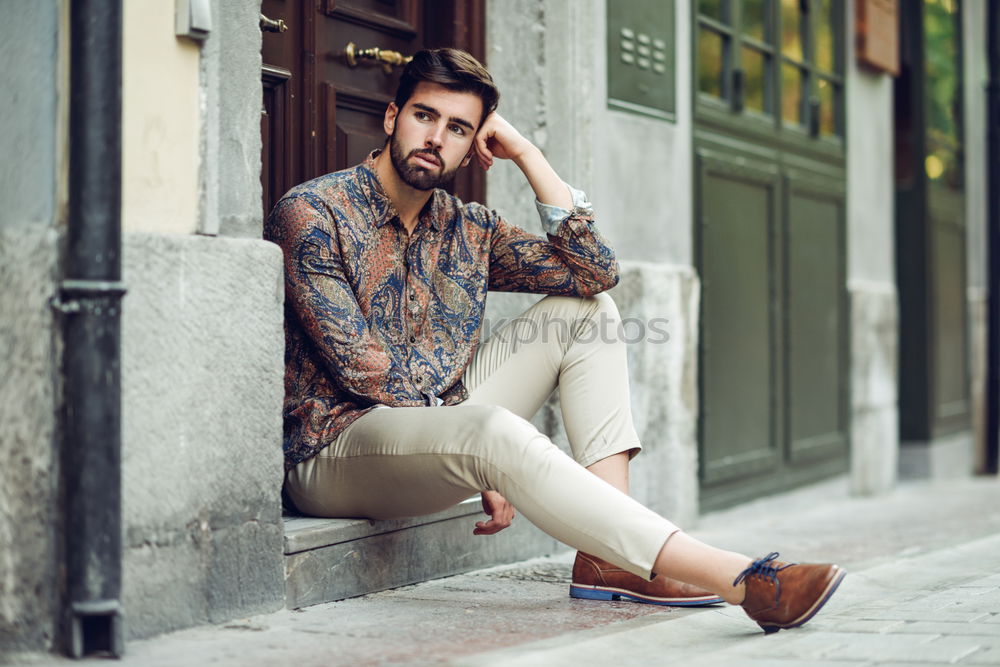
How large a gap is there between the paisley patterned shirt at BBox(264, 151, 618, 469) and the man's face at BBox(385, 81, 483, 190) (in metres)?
0.10

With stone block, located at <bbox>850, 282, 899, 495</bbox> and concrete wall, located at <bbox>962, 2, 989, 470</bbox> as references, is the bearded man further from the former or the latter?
concrete wall, located at <bbox>962, 2, 989, 470</bbox>

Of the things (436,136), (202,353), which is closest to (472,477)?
Result: (202,353)

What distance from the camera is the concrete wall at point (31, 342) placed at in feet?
9.66

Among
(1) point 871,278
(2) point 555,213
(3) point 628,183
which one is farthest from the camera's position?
(1) point 871,278

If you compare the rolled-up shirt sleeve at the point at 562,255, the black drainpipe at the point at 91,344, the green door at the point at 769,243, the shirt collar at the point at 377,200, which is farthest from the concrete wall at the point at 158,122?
the green door at the point at 769,243

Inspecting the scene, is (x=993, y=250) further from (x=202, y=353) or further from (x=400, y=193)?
(x=202, y=353)

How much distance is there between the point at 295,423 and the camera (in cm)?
378

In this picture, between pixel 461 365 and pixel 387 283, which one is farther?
pixel 461 365

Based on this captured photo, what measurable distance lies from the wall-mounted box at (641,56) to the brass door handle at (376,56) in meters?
1.02

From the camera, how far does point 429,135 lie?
3.84m

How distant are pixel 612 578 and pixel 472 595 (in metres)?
0.43

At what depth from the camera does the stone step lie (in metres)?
3.67

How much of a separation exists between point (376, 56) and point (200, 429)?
1.74 meters

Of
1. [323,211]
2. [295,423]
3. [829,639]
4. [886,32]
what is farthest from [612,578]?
[886,32]
